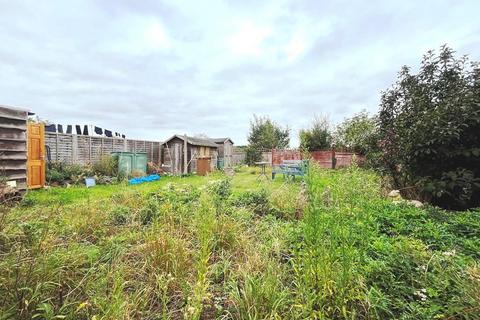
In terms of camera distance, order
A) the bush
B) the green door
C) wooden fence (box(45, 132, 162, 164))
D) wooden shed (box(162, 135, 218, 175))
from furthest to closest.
Answer: wooden shed (box(162, 135, 218, 175)), the green door, wooden fence (box(45, 132, 162, 164)), the bush

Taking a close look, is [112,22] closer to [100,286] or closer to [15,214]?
[15,214]

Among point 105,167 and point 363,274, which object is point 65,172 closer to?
point 105,167

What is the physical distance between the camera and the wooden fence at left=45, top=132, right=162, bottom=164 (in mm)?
10056

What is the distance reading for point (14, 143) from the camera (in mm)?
6418

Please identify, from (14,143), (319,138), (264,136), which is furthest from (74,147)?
(264,136)

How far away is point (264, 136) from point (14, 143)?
20341mm

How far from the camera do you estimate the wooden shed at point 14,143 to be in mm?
6129

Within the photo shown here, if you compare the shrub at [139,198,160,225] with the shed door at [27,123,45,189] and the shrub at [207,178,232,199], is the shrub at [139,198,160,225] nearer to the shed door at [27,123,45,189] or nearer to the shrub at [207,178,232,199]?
the shrub at [207,178,232,199]

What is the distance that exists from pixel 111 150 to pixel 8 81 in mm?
4599

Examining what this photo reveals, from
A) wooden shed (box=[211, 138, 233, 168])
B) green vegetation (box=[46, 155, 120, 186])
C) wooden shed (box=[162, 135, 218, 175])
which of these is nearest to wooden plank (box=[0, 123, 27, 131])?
green vegetation (box=[46, 155, 120, 186])

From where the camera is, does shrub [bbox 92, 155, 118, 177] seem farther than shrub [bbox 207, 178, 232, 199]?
Yes

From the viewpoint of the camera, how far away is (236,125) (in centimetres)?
2681

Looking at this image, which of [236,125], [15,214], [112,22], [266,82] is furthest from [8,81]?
[236,125]

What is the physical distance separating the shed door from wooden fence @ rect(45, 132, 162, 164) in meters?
1.99
